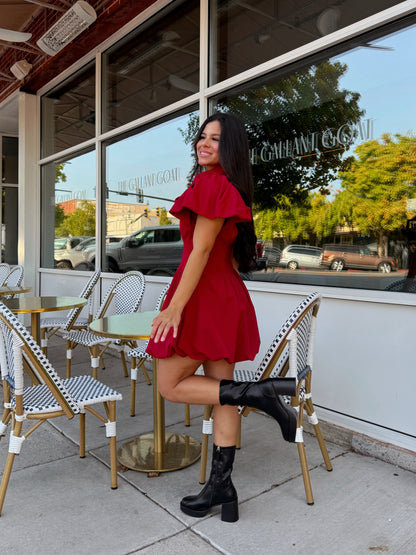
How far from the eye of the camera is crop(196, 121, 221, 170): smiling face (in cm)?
167

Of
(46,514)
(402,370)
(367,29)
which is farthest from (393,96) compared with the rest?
(46,514)

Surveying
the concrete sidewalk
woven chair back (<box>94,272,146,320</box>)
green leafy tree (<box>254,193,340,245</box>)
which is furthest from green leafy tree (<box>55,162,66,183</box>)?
the concrete sidewalk

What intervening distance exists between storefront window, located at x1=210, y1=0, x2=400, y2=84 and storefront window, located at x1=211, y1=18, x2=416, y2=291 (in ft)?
0.55

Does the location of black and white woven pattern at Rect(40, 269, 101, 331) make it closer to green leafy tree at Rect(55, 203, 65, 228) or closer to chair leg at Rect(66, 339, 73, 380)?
chair leg at Rect(66, 339, 73, 380)

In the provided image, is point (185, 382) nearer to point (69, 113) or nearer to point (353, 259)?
point (353, 259)

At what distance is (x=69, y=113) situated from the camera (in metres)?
5.77

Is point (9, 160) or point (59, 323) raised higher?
point (9, 160)

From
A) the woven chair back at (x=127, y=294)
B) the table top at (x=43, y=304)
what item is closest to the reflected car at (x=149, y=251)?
the woven chair back at (x=127, y=294)

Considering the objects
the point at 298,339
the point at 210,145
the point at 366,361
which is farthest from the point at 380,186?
the point at 210,145

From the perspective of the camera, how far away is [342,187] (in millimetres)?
2740

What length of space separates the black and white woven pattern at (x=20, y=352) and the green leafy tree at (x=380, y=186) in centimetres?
182

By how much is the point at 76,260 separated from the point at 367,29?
423 centimetres

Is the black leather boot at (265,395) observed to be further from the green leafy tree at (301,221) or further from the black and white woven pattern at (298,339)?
the green leafy tree at (301,221)

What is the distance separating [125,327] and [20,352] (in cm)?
61
